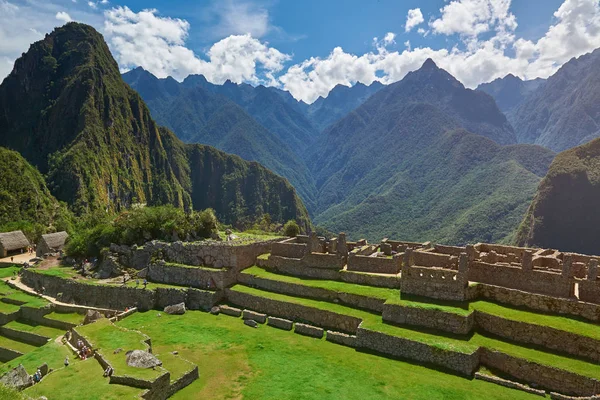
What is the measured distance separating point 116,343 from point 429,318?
15.8 meters

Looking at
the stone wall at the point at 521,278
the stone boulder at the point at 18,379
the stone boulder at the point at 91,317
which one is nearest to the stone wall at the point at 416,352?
the stone wall at the point at 521,278

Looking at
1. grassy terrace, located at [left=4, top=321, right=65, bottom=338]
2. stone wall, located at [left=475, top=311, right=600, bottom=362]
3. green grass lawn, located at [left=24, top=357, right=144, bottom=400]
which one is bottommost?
grassy terrace, located at [left=4, top=321, right=65, bottom=338]

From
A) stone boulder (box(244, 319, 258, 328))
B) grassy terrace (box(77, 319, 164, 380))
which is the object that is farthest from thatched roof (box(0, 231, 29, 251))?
stone boulder (box(244, 319, 258, 328))

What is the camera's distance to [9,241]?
168 feet

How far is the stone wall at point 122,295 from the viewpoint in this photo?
28177mm

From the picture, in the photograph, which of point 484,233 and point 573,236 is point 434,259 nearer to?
point 484,233

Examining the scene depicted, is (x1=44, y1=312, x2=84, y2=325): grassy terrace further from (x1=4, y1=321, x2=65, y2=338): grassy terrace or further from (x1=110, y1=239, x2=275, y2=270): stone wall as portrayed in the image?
(x1=110, y1=239, x2=275, y2=270): stone wall

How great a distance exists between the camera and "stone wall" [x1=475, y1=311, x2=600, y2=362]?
17406 mm

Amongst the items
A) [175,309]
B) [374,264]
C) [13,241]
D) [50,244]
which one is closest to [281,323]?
[374,264]

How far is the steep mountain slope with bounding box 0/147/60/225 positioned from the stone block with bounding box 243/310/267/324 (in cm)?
6752

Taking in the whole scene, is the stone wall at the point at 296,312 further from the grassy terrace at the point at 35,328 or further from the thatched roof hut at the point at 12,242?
the thatched roof hut at the point at 12,242

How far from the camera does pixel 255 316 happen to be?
82.9 ft

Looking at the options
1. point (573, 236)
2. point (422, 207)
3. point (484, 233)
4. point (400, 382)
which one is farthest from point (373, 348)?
point (422, 207)

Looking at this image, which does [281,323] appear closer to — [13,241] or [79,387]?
[79,387]
